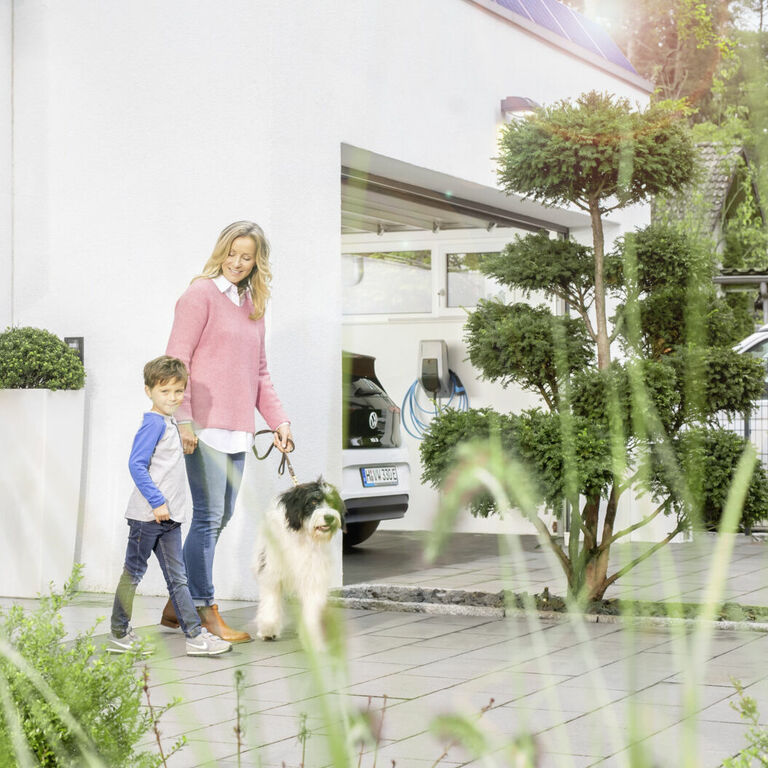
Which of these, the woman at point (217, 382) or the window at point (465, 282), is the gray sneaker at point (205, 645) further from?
the window at point (465, 282)

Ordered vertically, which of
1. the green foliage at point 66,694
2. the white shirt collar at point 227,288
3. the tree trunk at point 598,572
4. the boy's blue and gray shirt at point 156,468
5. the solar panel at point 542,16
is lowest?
the tree trunk at point 598,572

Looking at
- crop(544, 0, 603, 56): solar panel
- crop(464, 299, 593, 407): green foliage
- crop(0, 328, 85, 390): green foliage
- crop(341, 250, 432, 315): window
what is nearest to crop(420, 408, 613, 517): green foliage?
crop(464, 299, 593, 407): green foliage

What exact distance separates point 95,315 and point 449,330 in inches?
183

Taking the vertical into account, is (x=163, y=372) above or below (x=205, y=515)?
above

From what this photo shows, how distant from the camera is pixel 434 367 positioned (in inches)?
469

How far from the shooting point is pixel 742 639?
251 inches

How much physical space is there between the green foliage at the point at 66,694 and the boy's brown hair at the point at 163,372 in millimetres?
2795

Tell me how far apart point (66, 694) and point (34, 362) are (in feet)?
17.7

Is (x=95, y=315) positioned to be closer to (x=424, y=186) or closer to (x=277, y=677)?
(x=424, y=186)

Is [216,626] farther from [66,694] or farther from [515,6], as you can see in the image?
[515,6]

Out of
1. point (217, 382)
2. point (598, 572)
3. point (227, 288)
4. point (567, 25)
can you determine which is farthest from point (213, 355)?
point (567, 25)

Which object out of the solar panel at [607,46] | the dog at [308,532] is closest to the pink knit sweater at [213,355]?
the dog at [308,532]

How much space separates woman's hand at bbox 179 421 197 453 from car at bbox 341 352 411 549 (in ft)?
10.2

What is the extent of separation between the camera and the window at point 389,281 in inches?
480
